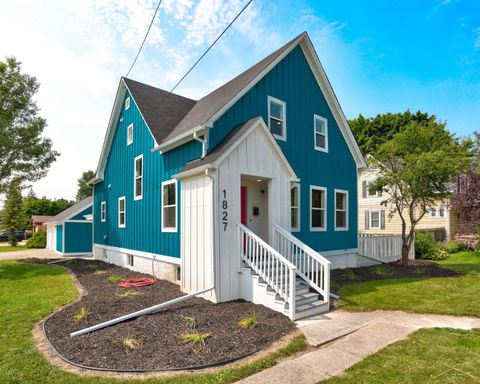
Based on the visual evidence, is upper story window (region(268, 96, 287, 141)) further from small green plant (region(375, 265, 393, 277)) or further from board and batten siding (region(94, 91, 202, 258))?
small green plant (region(375, 265, 393, 277))

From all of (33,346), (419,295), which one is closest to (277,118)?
(419,295)

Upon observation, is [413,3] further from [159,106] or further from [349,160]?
[159,106]

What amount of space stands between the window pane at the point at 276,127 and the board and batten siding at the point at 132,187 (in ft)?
9.27

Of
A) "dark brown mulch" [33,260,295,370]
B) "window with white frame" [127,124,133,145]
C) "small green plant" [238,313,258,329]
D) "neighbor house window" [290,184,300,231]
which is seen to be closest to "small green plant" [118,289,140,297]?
"dark brown mulch" [33,260,295,370]

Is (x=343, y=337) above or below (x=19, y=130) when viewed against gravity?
below

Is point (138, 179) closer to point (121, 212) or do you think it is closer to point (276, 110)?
point (121, 212)

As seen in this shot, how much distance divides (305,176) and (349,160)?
322 centimetres

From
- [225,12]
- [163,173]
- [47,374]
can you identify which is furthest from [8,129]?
[47,374]

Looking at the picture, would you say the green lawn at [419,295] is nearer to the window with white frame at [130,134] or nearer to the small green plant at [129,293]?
the small green plant at [129,293]

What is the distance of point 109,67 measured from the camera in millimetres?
7770

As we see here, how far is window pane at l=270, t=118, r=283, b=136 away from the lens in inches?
406

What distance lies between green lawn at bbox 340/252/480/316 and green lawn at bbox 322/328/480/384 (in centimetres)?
176

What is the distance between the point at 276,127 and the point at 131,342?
25.0 feet

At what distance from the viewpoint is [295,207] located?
35.2 ft
